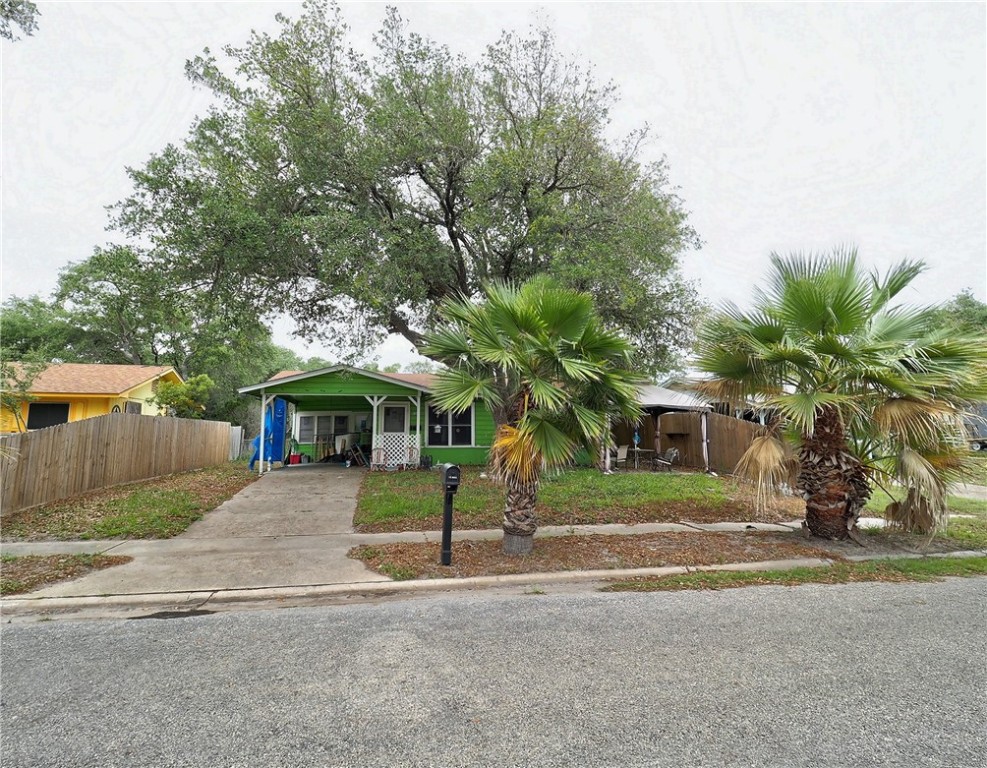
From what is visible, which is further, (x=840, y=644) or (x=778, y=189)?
(x=778, y=189)

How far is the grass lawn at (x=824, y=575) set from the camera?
5.36 m

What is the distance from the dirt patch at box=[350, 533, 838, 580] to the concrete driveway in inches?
19.6

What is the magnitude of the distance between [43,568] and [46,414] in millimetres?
17331

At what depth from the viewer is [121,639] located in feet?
12.6

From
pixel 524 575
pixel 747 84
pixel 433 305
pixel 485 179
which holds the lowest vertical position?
pixel 524 575

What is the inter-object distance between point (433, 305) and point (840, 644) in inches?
513

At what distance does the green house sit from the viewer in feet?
50.6

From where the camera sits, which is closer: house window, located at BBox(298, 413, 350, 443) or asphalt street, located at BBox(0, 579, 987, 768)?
asphalt street, located at BBox(0, 579, 987, 768)

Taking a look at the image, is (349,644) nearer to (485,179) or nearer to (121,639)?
(121,639)

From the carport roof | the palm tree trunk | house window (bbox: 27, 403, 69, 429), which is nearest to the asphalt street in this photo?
the palm tree trunk

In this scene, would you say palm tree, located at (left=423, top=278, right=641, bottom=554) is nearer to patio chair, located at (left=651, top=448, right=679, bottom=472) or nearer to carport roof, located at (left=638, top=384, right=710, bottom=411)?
patio chair, located at (left=651, top=448, right=679, bottom=472)

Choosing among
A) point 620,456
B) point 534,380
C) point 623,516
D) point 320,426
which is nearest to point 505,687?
point 534,380

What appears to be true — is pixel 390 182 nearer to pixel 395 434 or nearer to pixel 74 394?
pixel 395 434

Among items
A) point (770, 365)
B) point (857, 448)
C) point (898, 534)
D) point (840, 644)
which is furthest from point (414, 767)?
point (898, 534)
